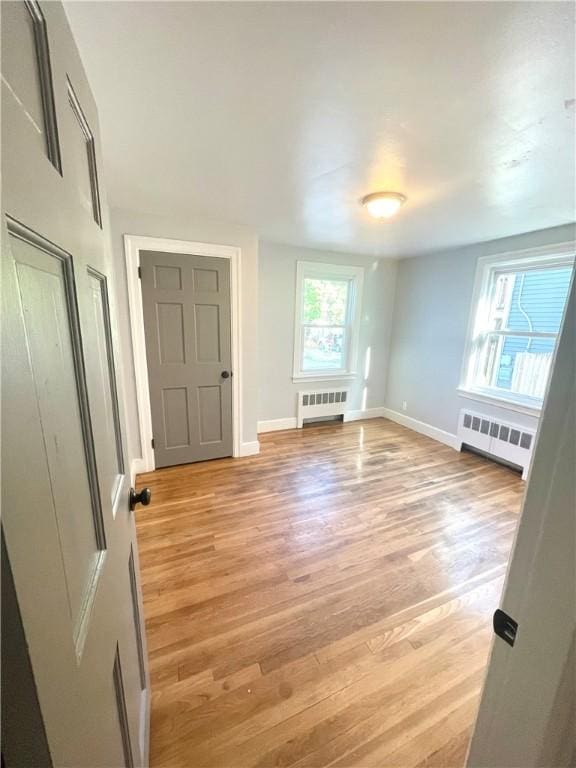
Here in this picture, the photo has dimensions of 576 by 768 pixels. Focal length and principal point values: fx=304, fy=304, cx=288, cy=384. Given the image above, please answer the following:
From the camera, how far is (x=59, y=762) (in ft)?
1.12

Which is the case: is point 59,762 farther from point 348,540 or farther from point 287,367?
point 287,367

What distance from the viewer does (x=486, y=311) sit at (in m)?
3.36

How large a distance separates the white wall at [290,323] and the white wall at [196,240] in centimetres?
67

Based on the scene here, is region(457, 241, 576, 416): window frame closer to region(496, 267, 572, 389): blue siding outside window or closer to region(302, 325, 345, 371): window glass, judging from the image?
region(496, 267, 572, 389): blue siding outside window

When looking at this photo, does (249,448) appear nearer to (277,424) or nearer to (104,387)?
(277,424)

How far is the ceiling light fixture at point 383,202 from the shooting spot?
203 cm

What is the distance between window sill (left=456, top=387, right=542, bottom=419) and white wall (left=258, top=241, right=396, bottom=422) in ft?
4.41

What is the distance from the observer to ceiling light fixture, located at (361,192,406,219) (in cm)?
203

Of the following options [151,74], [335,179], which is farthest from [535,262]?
[151,74]

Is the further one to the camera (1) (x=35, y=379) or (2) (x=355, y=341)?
(2) (x=355, y=341)

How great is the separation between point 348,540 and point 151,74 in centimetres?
259

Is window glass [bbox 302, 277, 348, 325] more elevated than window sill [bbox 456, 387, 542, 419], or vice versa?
window glass [bbox 302, 277, 348, 325]

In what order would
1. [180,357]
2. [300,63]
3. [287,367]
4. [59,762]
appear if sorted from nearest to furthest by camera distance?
[59,762]
[300,63]
[180,357]
[287,367]

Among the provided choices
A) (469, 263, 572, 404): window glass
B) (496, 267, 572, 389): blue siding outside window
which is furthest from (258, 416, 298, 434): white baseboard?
(496, 267, 572, 389): blue siding outside window
